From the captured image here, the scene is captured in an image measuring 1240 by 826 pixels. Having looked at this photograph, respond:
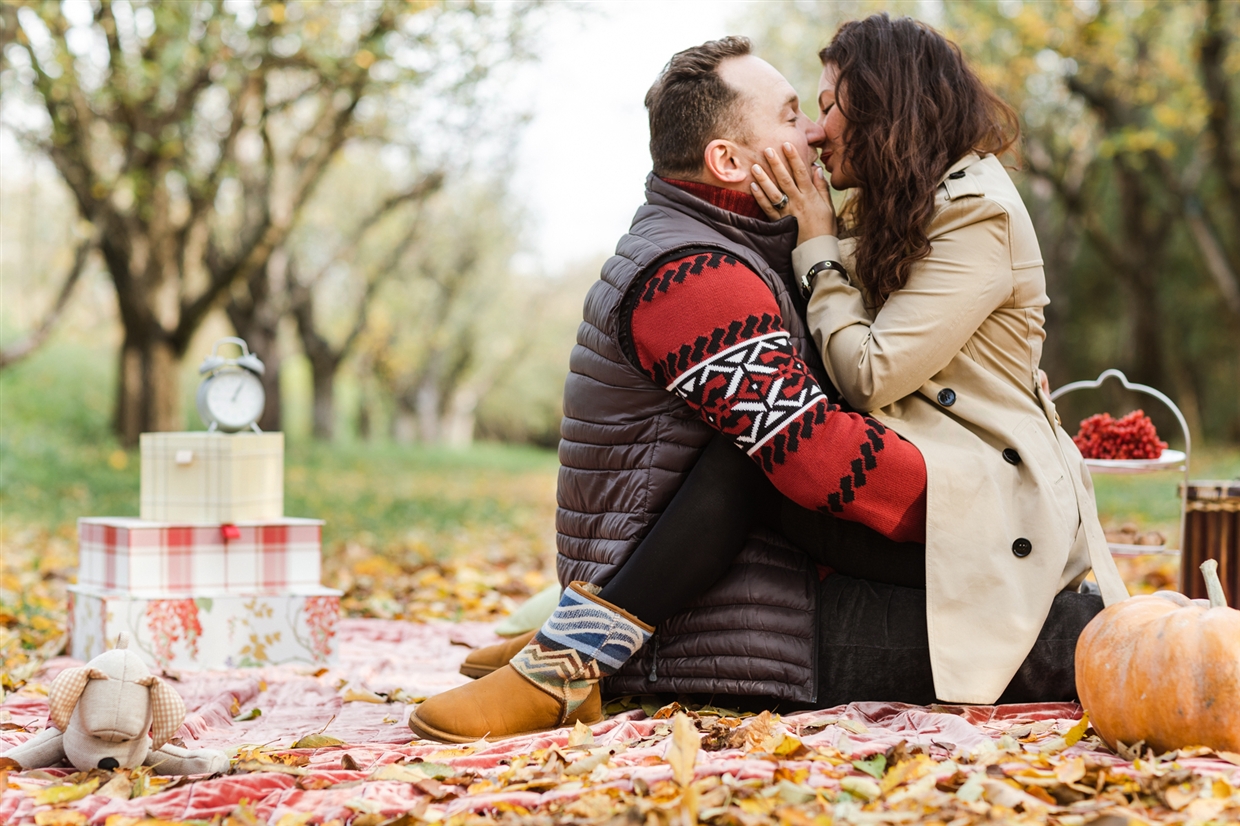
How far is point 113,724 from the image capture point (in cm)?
228

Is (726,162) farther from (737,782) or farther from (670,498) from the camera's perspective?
(737,782)

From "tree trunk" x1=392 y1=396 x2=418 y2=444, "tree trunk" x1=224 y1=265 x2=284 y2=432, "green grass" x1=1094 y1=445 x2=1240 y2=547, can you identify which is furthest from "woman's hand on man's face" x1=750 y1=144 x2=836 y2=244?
"tree trunk" x1=392 y1=396 x2=418 y2=444

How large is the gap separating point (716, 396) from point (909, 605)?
0.74 metres

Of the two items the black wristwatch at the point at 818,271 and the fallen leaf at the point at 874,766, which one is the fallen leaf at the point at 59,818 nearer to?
the fallen leaf at the point at 874,766

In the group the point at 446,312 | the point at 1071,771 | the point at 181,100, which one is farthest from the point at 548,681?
the point at 446,312

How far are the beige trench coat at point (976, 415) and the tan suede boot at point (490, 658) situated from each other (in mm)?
1226

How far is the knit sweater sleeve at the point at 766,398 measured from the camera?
2482 millimetres

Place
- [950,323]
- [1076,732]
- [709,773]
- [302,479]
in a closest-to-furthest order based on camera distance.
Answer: [709,773], [1076,732], [950,323], [302,479]

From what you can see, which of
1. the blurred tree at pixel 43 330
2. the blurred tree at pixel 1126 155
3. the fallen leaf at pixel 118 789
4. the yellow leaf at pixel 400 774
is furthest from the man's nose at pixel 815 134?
the blurred tree at pixel 43 330

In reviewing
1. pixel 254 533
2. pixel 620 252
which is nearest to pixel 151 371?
pixel 254 533

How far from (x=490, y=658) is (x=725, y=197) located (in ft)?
4.92

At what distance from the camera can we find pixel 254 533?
12.5 feet

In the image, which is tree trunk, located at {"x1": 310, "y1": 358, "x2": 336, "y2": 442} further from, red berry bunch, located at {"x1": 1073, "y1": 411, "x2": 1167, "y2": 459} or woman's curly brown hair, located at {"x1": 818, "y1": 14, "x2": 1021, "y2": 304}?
woman's curly brown hair, located at {"x1": 818, "y1": 14, "x2": 1021, "y2": 304}

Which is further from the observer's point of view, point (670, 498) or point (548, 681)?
point (670, 498)
